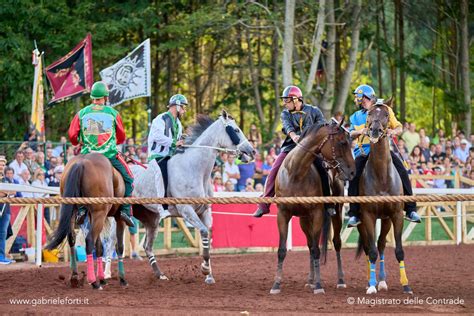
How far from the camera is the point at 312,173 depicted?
13.5m

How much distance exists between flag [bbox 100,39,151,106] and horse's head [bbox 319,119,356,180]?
9.41 m

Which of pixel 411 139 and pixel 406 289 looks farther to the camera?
pixel 411 139

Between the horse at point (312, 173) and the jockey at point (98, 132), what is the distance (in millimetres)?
2364

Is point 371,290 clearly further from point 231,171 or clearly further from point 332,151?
point 231,171

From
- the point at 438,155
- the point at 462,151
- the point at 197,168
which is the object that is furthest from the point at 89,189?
the point at 462,151

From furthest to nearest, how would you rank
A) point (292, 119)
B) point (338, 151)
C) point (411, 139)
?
point (411, 139) → point (292, 119) → point (338, 151)

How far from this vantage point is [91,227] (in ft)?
43.8

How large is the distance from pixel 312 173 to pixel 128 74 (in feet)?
31.4

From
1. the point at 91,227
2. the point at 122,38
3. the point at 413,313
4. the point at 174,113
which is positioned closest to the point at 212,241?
the point at 174,113

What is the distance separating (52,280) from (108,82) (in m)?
8.21

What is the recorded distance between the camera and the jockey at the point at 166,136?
15430 millimetres

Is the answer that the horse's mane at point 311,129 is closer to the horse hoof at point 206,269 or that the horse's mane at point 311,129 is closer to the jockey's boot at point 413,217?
the jockey's boot at point 413,217

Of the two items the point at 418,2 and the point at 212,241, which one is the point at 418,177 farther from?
the point at 418,2

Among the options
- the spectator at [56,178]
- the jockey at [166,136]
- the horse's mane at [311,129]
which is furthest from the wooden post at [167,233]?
the horse's mane at [311,129]
